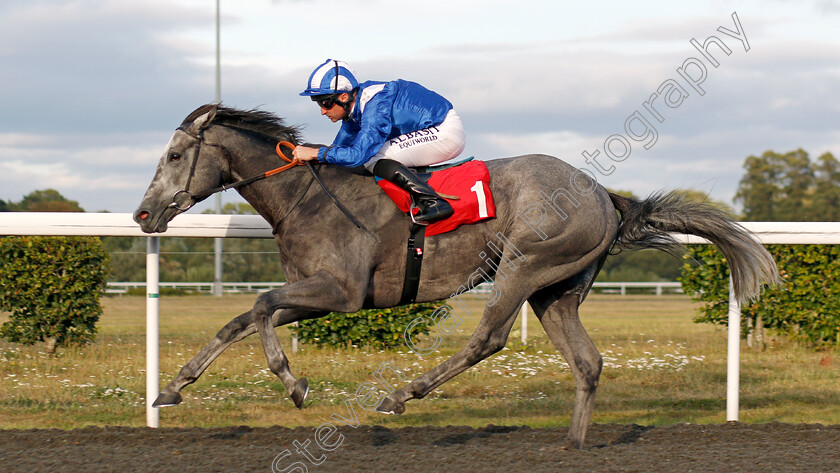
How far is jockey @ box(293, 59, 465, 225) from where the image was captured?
389 cm

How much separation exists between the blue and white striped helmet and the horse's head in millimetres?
542

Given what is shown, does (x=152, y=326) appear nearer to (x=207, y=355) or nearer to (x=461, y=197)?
(x=207, y=355)

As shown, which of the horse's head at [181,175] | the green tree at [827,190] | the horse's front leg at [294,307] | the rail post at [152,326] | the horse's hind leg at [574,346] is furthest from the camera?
the green tree at [827,190]

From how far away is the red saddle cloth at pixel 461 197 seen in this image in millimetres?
3982

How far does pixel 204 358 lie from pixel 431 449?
1.19 meters

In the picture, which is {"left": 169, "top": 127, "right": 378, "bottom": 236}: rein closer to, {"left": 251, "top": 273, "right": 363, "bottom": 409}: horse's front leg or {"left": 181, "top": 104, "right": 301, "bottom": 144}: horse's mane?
{"left": 181, "top": 104, "right": 301, "bottom": 144}: horse's mane

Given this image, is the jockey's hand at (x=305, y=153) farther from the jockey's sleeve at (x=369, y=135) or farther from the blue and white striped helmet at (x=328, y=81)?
the blue and white striped helmet at (x=328, y=81)

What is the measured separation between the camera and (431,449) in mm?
3969

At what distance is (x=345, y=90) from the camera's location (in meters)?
4.00

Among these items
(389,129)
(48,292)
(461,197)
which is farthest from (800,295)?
(48,292)

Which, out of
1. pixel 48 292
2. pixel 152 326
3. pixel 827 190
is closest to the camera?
pixel 152 326

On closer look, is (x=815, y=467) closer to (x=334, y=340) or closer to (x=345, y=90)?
(x=345, y=90)

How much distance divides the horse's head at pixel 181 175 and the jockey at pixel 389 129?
46 cm

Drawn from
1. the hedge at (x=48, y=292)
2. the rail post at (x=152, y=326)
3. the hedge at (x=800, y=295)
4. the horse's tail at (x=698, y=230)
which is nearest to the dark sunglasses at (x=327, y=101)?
the rail post at (x=152, y=326)
